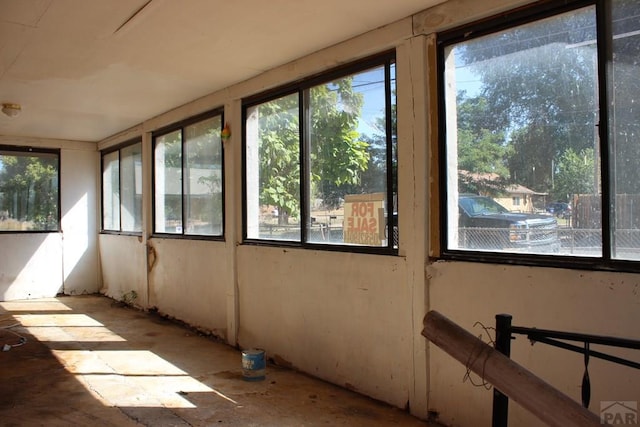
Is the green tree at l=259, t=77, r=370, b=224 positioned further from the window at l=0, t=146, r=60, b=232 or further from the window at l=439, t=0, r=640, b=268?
the window at l=0, t=146, r=60, b=232

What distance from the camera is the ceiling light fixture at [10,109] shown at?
5.64m

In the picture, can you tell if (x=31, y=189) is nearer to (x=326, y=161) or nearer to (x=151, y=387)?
(x=151, y=387)

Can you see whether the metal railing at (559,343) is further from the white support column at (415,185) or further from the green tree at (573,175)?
the white support column at (415,185)

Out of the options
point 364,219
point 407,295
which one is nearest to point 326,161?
point 364,219

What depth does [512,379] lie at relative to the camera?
141cm

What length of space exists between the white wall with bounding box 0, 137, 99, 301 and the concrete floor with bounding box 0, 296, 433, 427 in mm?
2231

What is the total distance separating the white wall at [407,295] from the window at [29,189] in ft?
14.6

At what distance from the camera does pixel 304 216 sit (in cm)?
427

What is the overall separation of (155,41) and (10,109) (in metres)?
3.04

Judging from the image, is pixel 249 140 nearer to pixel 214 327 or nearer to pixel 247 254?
pixel 247 254

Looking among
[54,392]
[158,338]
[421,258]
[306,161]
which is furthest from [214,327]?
[421,258]

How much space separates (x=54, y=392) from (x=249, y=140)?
2721 millimetres

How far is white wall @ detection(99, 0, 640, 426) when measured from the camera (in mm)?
2594

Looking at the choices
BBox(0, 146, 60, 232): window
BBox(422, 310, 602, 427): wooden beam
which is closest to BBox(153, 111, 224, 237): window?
BBox(0, 146, 60, 232): window
